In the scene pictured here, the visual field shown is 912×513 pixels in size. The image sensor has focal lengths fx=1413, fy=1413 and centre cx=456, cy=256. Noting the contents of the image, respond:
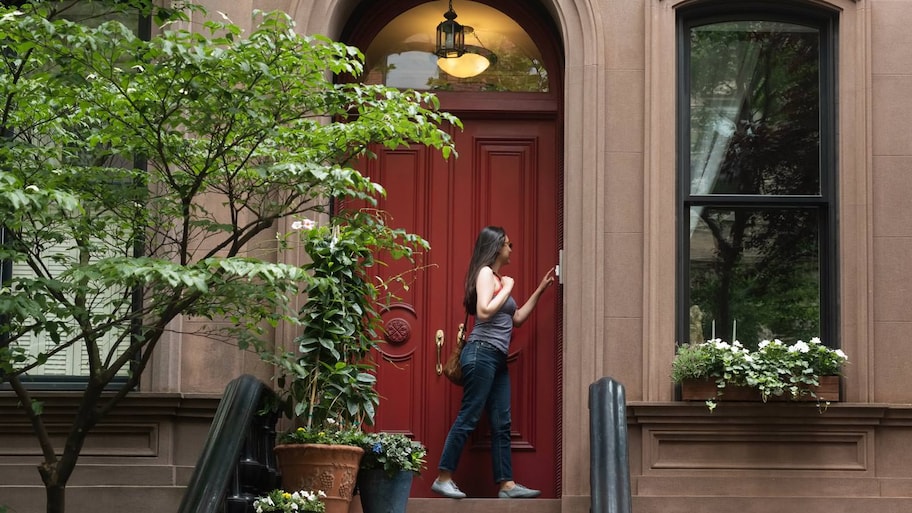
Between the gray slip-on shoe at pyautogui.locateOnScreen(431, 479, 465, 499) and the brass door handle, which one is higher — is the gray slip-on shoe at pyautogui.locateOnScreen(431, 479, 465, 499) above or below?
below

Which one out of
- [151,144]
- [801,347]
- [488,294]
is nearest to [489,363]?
[488,294]

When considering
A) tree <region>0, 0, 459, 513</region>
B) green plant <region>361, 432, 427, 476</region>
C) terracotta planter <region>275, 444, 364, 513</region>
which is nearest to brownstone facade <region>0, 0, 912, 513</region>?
green plant <region>361, 432, 427, 476</region>

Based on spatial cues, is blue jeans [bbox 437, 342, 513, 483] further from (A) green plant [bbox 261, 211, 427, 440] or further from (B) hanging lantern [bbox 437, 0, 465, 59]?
(B) hanging lantern [bbox 437, 0, 465, 59]

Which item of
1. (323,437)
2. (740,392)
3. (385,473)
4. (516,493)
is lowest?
(516,493)

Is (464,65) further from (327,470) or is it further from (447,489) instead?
(327,470)

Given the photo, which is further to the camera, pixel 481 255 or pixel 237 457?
pixel 481 255

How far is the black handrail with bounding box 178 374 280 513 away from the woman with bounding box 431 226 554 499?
129 cm

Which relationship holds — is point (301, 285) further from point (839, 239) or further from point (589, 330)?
point (839, 239)

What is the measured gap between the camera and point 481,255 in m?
9.59

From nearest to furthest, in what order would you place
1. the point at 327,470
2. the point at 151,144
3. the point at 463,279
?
the point at 151,144
the point at 327,470
the point at 463,279

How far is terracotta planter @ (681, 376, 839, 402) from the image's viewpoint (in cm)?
910

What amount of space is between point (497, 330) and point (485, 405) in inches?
21.0

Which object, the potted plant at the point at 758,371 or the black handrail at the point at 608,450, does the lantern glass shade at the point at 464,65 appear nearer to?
the potted plant at the point at 758,371

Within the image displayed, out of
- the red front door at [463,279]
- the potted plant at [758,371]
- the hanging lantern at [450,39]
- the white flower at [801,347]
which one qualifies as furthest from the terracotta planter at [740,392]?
the hanging lantern at [450,39]
